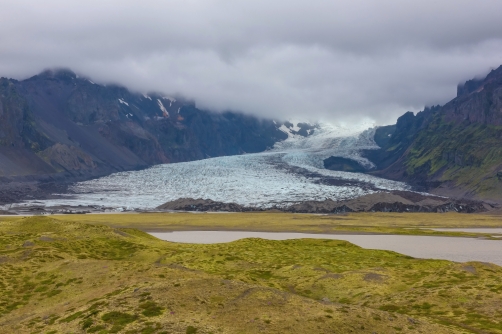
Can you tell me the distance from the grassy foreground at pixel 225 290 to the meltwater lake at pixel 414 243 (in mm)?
13477

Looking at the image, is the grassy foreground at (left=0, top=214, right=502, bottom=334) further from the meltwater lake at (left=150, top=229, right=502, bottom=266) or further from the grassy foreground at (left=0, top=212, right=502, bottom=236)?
the grassy foreground at (left=0, top=212, right=502, bottom=236)

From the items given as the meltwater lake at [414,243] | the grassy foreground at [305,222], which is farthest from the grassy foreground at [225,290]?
the grassy foreground at [305,222]

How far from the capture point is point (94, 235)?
76625mm

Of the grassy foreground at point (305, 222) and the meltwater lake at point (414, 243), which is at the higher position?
the grassy foreground at point (305, 222)

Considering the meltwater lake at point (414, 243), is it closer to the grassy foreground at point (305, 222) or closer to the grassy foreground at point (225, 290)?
the grassy foreground at point (305, 222)

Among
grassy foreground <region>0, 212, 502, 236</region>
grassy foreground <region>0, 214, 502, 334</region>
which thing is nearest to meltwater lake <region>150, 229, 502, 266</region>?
grassy foreground <region>0, 212, 502, 236</region>

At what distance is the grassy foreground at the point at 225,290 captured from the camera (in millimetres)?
32750

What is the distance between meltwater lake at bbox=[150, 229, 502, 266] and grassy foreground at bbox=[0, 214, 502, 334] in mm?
13477

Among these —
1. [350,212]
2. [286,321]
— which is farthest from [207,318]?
[350,212]

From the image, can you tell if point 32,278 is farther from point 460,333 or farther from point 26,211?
point 26,211

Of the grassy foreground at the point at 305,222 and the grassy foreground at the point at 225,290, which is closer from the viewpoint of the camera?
the grassy foreground at the point at 225,290

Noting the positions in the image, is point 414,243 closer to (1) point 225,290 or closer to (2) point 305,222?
(2) point 305,222

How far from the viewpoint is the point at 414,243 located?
103 metres

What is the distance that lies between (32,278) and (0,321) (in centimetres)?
1037
